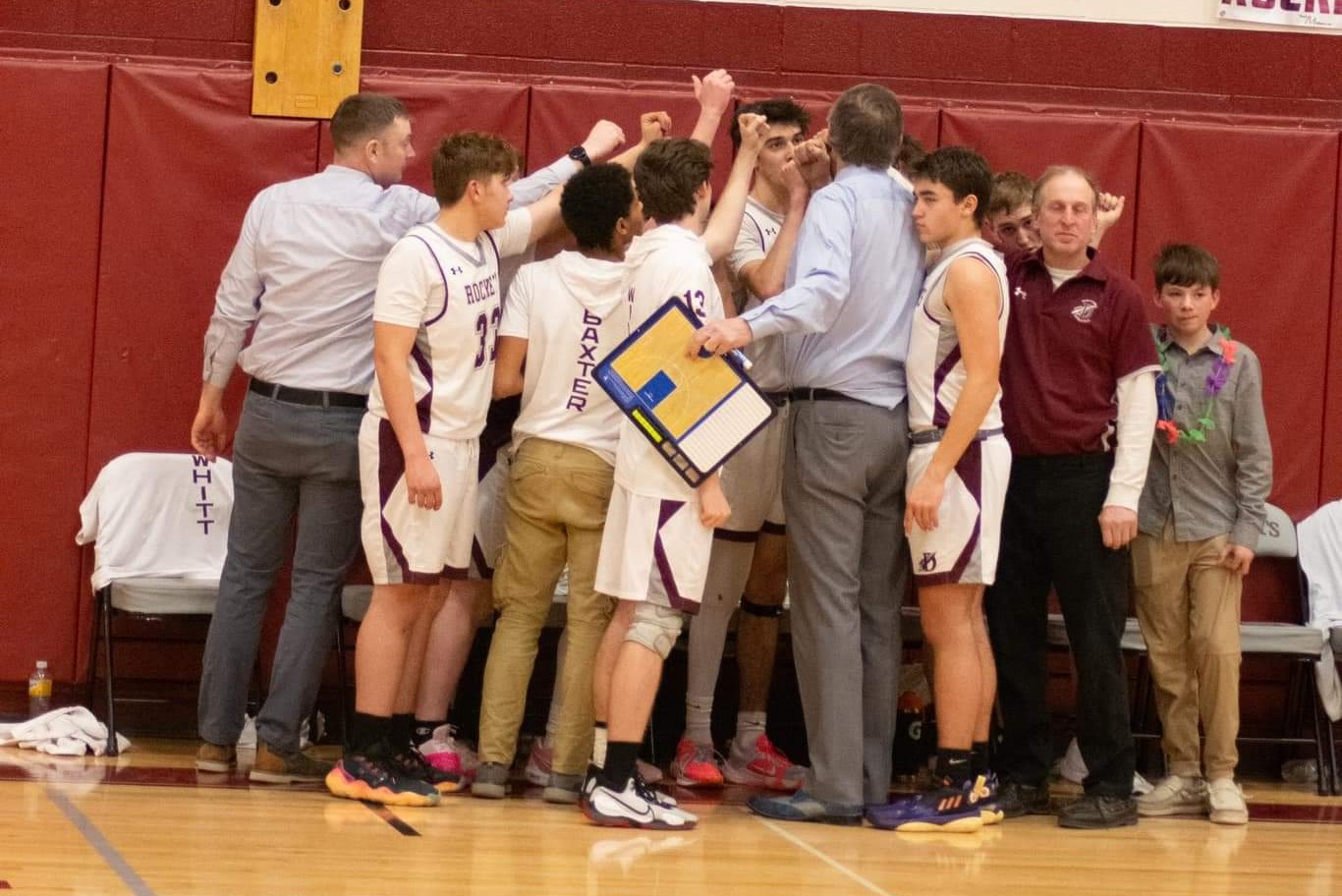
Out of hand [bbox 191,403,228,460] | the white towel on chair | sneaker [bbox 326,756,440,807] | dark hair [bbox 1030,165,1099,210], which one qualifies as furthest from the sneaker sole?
dark hair [bbox 1030,165,1099,210]

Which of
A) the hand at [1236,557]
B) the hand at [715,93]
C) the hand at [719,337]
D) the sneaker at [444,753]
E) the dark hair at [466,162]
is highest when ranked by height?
the hand at [715,93]

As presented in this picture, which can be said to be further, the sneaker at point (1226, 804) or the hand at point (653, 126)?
the hand at point (653, 126)

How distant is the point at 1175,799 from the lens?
5.77 metres

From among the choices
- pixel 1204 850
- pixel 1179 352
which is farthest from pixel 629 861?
pixel 1179 352

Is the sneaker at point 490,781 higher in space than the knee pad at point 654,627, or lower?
lower

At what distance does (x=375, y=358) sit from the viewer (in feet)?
16.5

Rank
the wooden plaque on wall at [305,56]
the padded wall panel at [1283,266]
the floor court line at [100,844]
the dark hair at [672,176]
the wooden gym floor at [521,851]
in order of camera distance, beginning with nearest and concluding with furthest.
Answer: the floor court line at [100,844], the wooden gym floor at [521,851], the dark hair at [672,176], the wooden plaque on wall at [305,56], the padded wall panel at [1283,266]

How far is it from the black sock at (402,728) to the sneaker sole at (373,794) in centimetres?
21

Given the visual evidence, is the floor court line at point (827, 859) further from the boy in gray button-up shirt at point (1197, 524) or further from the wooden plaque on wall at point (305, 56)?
the wooden plaque on wall at point (305, 56)

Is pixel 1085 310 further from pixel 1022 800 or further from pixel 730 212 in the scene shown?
pixel 1022 800

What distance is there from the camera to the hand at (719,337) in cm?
490

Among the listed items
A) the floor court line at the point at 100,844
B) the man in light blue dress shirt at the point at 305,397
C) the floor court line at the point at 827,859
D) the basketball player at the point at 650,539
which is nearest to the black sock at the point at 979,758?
the floor court line at the point at 827,859

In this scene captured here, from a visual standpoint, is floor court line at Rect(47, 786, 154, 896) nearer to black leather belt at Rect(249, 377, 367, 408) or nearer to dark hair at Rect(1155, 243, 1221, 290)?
black leather belt at Rect(249, 377, 367, 408)

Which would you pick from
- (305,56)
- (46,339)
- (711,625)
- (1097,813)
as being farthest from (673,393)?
(46,339)
